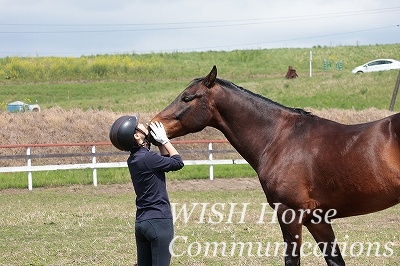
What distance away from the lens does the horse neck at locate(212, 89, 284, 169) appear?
24.2 feet

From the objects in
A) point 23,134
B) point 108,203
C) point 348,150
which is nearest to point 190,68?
point 23,134

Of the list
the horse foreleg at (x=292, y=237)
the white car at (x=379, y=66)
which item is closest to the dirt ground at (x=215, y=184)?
the horse foreleg at (x=292, y=237)

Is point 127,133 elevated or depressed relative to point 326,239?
elevated

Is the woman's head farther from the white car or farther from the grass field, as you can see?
the white car

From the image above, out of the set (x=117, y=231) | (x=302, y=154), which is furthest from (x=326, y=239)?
(x=117, y=231)

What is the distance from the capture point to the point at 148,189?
599 centimetres

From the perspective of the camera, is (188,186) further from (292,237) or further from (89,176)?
(292,237)

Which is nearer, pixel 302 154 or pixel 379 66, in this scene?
pixel 302 154

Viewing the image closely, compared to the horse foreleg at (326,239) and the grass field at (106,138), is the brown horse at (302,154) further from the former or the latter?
the grass field at (106,138)

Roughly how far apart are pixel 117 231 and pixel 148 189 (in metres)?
5.67

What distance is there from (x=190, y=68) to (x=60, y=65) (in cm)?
967

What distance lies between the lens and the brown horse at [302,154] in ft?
21.8

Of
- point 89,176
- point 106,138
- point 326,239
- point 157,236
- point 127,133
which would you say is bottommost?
point 89,176

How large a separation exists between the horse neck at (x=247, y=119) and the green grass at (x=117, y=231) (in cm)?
203
